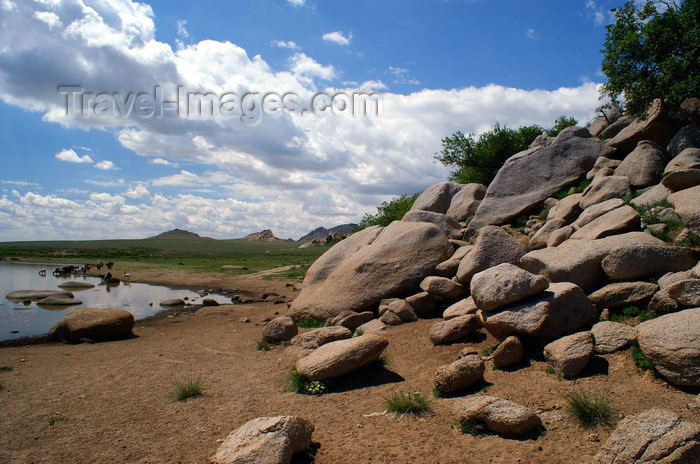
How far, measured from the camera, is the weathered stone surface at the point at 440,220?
19141 millimetres

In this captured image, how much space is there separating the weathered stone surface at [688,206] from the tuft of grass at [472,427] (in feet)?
27.2

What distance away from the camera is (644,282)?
9625 millimetres

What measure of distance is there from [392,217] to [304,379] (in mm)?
22395

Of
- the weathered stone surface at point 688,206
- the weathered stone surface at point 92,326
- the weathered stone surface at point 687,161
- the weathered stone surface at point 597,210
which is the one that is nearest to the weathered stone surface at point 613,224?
the weathered stone surface at point 597,210

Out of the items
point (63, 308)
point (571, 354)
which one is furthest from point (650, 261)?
point (63, 308)

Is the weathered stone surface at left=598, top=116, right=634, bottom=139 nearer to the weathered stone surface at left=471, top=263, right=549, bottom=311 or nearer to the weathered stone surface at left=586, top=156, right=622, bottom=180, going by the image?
the weathered stone surface at left=586, top=156, right=622, bottom=180

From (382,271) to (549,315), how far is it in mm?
7679

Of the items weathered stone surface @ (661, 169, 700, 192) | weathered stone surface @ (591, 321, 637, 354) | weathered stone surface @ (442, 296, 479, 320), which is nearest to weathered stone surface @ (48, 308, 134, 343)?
weathered stone surface @ (442, 296, 479, 320)

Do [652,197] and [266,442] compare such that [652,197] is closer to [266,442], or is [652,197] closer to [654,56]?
[654,56]

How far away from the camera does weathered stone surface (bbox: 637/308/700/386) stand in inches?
260

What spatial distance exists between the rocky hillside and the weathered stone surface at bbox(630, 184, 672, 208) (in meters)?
0.06

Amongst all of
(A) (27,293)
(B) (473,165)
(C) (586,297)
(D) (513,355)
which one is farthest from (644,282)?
(A) (27,293)

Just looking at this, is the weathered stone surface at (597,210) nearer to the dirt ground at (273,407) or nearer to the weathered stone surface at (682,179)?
the weathered stone surface at (682,179)

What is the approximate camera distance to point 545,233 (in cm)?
1499
